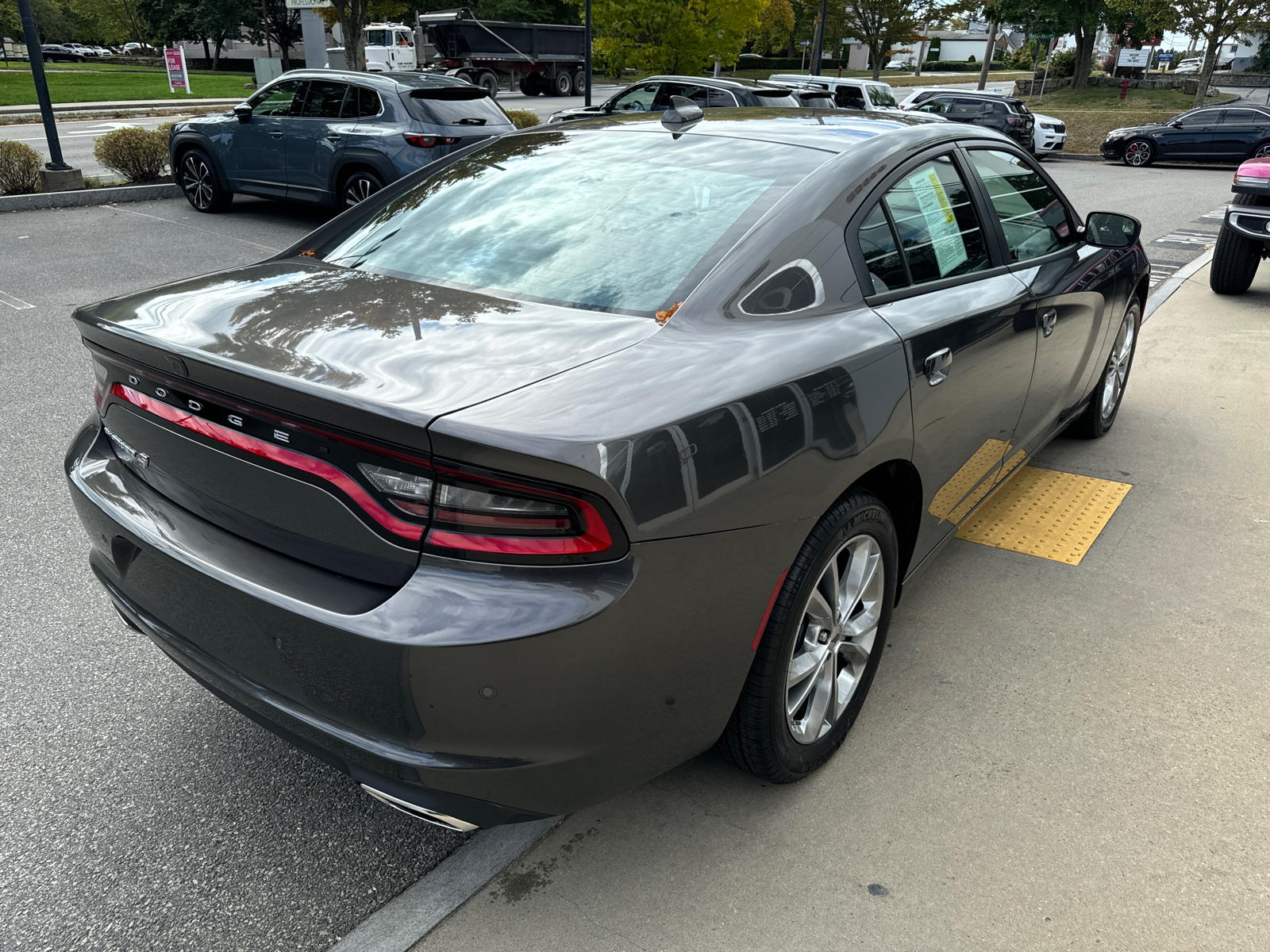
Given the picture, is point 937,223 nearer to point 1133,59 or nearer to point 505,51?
point 505,51

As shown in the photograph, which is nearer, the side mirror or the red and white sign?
the side mirror

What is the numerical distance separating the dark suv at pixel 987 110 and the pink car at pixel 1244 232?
547 inches

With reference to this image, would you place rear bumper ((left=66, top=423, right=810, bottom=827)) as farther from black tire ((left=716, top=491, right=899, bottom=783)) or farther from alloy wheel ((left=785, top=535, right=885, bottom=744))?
alloy wheel ((left=785, top=535, right=885, bottom=744))

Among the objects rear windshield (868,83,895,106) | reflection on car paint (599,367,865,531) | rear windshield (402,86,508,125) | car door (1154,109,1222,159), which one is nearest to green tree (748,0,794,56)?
car door (1154,109,1222,159)

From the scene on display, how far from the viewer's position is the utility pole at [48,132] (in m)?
10.4

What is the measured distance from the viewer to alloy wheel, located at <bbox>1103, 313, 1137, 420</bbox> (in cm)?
476

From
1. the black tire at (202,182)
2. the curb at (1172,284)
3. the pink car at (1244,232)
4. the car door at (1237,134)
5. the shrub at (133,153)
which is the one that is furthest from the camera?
the car door at (1237,134)

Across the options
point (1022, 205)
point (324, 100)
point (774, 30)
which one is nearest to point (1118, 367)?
point (1022, 205)

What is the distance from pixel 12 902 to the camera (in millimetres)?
2137

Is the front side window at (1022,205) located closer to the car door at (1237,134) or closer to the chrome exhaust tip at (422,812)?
the chrome exhaust tip at (422,812)

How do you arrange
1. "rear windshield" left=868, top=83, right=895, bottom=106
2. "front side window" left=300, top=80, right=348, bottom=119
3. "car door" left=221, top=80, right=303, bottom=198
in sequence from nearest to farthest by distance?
"front side window" left=300, top=80, right=348, bottom=119, "car door" left=221, top=80, right=303, bottom=198, "rear windshield" left=868, top=83, right=895, bottom=106

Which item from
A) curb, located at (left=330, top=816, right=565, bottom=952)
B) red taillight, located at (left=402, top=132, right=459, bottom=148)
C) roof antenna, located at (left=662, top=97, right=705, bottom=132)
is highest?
roof antenna, located at (left=662, top=97, right=705, bottom=132)

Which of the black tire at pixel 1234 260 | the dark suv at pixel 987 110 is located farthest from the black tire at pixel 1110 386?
the dark suv at pixel 987 110

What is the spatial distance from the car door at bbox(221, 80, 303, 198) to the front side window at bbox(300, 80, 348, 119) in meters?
0.19
